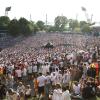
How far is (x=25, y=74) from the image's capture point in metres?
22.9

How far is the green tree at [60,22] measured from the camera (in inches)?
5128

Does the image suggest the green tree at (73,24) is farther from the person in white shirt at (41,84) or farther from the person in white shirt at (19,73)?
the person in white shirt at (41,84)

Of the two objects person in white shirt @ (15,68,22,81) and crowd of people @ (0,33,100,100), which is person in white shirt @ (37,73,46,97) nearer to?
crowd of people @ (0,33,100,100)

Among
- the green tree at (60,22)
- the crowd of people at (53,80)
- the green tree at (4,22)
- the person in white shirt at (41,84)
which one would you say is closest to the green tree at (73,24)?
the green tree at (60,22)

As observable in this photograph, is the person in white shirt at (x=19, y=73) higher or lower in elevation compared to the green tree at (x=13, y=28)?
higher

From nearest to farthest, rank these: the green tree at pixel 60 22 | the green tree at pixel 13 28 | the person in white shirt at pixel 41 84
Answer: the person in white shirt at pixel 41 84
the green tree at pixel 13 28
the green tree at pixel 60 22

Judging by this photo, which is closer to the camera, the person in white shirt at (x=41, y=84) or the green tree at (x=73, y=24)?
the person in white shirt at (x=41, y=84)

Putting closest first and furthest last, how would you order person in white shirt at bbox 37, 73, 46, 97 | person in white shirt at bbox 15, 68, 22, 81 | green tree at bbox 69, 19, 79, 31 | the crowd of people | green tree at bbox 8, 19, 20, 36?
the crowd of people < person in white shirt at bbox 37, 73, 46, 97 < person in white shirt at bbox 15, 68, 22, 81 < green tree at bbox 8, 19, 20, 36 < green tree at bbox 69, 19, 79, 31

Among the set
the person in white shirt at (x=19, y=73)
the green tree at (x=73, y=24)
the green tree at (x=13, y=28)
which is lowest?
the green tree at (x=73, y=24)

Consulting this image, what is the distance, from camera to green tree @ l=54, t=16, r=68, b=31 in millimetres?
130250

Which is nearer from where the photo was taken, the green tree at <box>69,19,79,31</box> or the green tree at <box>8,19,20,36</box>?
the green tree at <box>8,19,20,36</box>

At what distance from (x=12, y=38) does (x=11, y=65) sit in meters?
62.7

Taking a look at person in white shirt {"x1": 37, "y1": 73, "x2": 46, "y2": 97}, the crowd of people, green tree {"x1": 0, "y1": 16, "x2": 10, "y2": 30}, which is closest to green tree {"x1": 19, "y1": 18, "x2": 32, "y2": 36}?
green tree {"x1": 0, "y1": 16, "x2": 10, "y2": 30}

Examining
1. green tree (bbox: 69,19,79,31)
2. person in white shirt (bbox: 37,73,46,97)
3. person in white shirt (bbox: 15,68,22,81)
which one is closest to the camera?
person in white shirt (bbox: 37,73,46,97)
